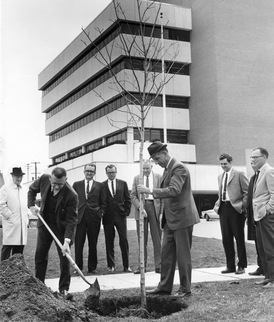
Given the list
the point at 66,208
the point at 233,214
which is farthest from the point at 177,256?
the point at 233,214

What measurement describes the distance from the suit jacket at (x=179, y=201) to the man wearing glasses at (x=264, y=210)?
1.13 metres

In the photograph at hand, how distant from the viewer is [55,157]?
60156mm

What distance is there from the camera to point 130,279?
7.46 metres

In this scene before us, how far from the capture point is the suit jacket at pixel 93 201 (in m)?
8.63

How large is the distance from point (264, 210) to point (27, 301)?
12.1 feet

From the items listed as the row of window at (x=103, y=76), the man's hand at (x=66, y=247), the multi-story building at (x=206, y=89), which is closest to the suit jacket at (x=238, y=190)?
the man's hand at (x=66, y=247)

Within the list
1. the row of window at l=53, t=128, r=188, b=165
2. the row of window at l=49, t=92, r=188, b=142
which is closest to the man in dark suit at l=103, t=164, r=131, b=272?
the row of window at l=49, t=92, r=188, b=142

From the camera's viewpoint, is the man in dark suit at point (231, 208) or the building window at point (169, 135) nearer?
the man in dark suit at point (231, 208)

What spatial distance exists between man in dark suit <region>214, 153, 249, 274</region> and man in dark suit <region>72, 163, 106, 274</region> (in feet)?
7.49

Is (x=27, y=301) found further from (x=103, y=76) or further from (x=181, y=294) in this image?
(x=103, y=76)

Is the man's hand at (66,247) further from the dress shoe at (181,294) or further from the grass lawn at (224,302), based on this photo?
the dress shoe at (181,294)

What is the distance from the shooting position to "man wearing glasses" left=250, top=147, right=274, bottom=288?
6434 mm

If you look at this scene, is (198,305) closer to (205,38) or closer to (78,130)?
(205,38)

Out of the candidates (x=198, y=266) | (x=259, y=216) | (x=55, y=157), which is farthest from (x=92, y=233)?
(x=55, y=157)
